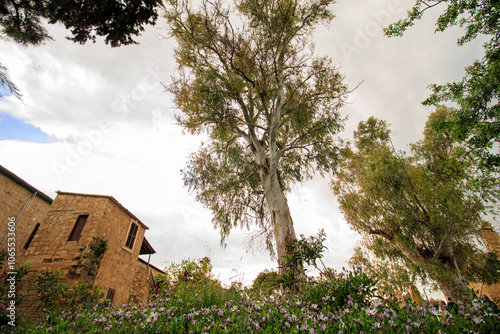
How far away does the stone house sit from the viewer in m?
8.47

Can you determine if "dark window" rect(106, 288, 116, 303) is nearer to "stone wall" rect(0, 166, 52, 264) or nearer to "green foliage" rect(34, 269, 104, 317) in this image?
"green foliage" rect(34, 269, 104, 317)

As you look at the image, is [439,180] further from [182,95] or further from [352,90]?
[182,95]

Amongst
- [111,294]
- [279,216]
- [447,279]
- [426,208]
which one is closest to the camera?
[279,216]

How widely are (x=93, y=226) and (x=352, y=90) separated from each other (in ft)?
43.3

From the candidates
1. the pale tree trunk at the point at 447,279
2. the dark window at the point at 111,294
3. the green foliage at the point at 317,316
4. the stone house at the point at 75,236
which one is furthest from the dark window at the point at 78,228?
the pale tree trunk at the point at 447,279

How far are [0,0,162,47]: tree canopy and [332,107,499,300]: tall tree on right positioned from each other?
28.8 ft

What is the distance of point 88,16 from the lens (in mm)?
5035

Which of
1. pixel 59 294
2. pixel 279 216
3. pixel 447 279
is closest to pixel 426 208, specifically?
pixel 447 279

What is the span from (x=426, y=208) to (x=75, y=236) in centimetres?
1538

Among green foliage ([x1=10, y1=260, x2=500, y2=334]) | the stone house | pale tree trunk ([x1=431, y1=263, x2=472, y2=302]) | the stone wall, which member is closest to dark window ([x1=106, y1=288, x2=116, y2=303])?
the stone house

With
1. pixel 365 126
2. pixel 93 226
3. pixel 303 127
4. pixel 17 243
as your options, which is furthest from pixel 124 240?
pixel 365 126

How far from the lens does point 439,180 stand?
855cm

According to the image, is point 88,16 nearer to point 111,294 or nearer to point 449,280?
point 111,294

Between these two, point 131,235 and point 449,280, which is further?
point 131,235
